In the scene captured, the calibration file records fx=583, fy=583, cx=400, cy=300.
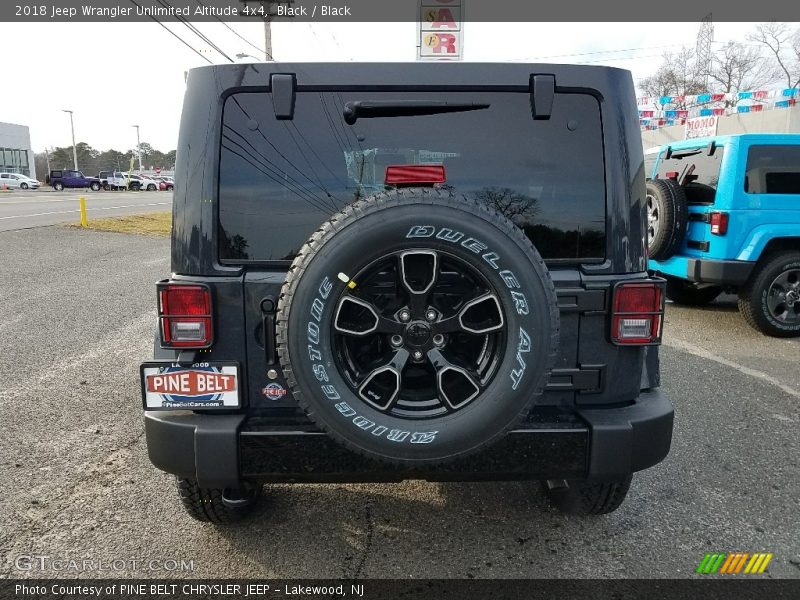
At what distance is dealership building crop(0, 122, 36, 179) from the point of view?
61156mm

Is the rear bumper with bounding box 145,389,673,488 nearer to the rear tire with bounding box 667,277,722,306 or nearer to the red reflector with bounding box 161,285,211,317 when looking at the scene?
the red reflector with bounding box 161,285,211,317

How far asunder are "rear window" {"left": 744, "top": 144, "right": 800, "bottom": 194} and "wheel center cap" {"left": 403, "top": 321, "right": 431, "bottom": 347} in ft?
18.2

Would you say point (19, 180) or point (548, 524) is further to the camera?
point (19, 180)

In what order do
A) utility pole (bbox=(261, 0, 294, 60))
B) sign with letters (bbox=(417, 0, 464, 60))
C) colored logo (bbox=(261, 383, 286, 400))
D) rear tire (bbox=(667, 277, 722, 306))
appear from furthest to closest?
1. utility pole (bbox=(261, 0, 294, 60))
2. sign with letters (bbox=(417, 0, 464, 60))
3. rear tire (bbox=(667, 277, 722, 306))
4. colored logo (bbox=(261, 383, 286, 400))

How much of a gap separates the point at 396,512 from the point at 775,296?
18.0ft

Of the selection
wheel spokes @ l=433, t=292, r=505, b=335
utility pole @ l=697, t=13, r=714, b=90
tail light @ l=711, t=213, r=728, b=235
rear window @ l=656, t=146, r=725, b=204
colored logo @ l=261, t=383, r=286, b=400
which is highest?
utility pole @ l=697, t=13, r=714, b=90

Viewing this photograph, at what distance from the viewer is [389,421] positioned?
2004 mm

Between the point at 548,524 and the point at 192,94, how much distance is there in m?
2.46

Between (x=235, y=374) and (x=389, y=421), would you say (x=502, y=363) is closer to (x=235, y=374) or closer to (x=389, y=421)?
(x=389, y=421)

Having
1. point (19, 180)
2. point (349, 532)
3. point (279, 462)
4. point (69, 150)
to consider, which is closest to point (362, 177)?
point (279, 462)

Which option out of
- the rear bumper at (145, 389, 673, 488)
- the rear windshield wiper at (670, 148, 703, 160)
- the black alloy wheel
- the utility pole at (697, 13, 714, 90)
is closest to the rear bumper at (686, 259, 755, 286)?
the rear windshield wiper at (670, 148, 703, 160)

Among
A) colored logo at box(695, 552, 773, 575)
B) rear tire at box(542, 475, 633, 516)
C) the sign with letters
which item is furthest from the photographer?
the sign with letters

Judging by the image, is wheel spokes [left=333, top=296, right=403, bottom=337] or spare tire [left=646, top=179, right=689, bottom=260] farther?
spare tire [left=646, top=179, right=689, bottom=260]

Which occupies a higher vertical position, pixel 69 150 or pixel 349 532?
pixel 69 150
